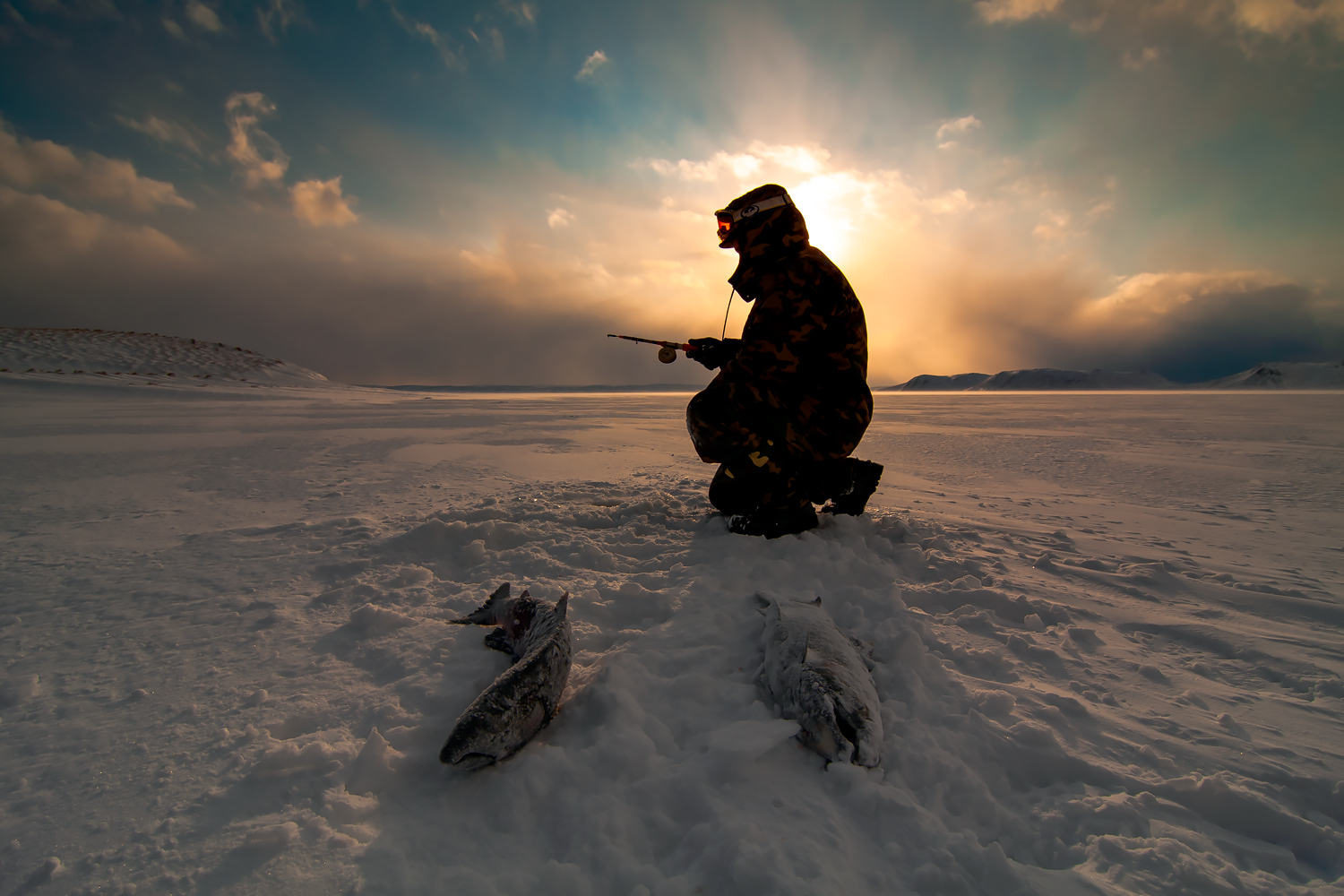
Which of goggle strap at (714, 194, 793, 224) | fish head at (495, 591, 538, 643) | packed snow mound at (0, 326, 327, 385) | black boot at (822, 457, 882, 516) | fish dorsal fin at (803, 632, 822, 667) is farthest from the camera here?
packed snow mound at (0, 326, 327, 385)

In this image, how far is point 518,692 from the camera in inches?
58.5

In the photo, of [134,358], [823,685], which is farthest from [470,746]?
[134,358]

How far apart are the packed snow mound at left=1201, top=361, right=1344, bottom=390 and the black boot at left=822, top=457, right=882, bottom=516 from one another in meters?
121

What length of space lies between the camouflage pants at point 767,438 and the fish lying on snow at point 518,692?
5.42ft

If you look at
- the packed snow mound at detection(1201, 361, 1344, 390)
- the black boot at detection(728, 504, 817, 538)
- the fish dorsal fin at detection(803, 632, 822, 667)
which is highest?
the packed snow mound at detection(1201, 361, 1344, 390)

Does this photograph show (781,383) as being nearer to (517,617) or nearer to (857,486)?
(857,486)

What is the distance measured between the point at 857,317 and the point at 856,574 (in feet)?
5.41

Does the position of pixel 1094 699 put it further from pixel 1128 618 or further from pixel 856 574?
pixel 856 574

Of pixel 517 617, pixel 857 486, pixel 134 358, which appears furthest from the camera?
pixel 134 358

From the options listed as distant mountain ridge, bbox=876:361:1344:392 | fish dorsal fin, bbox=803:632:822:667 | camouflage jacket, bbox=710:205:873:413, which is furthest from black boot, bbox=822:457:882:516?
distant mountain ridge, bbox=876:361:1344:392

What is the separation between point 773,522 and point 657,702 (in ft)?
5.56

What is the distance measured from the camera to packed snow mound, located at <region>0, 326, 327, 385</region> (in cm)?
1941

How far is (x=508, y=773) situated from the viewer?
135cm

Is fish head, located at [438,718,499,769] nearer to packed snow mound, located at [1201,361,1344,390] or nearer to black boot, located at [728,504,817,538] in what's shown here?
black boot, located at [728,504,817,538]
